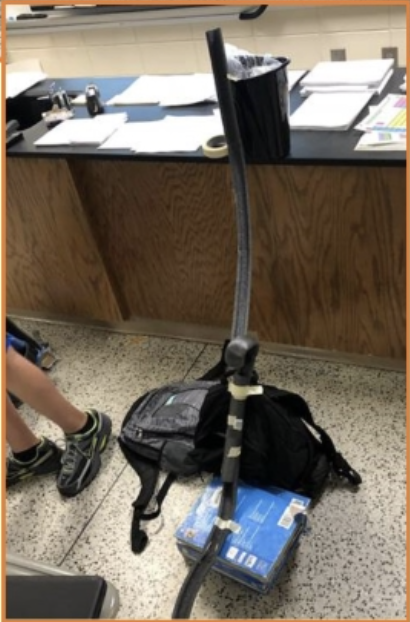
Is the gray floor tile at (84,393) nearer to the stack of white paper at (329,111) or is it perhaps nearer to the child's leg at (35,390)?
the child's leg at (35,390)

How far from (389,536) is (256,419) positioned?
425mm

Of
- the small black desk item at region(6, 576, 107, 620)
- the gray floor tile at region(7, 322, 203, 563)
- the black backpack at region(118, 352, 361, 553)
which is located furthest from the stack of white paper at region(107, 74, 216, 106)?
the small black desk item at region(6, 576, 107, 620)

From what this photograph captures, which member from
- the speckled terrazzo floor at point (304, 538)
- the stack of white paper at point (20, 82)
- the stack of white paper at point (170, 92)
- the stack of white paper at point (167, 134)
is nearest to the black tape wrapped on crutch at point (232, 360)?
the speckled terrazzo floor at point (304, 538)

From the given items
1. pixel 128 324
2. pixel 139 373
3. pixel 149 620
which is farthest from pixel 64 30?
pixel 149 620

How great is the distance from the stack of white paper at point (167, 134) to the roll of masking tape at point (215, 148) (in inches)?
2.0

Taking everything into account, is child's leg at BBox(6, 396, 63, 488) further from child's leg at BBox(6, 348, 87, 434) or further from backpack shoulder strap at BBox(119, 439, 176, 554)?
backpack shoulder strap at BBox(119, 439, 176, 554)

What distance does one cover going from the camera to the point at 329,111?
1711mm

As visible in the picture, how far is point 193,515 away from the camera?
1.47 m

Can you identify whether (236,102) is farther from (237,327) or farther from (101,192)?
(101,192)

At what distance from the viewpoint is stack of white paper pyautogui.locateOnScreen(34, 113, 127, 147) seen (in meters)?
1.88

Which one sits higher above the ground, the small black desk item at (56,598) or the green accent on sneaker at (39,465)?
the small black desk item at (56,598)

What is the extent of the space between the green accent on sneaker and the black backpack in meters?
0.21

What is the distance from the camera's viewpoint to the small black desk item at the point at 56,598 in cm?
76

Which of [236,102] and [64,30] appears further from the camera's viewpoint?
[64,30]
